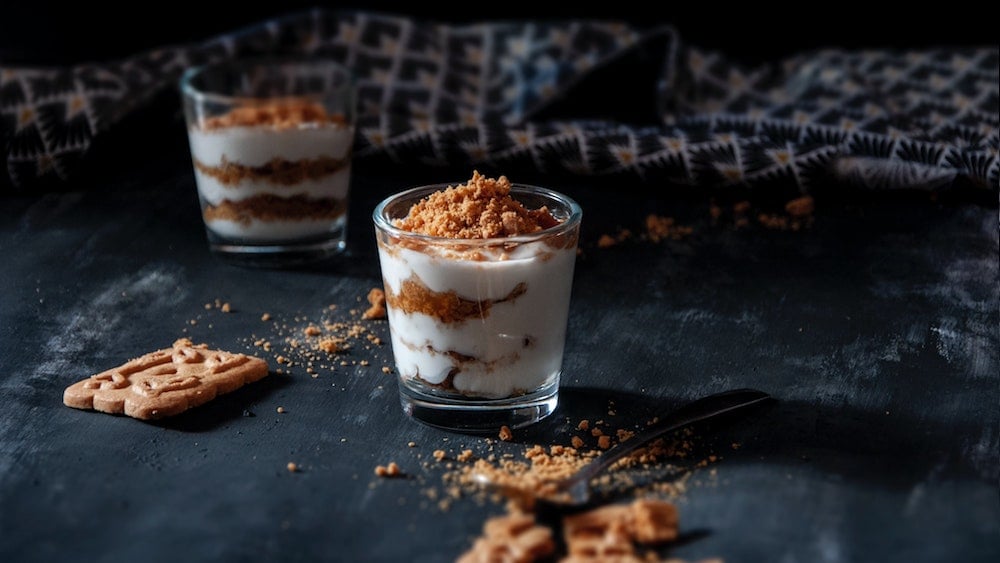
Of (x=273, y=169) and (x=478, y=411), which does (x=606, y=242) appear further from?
(x=478, y=411)

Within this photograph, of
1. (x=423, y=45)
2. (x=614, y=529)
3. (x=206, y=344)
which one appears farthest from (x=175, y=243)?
(x=614, y=529)

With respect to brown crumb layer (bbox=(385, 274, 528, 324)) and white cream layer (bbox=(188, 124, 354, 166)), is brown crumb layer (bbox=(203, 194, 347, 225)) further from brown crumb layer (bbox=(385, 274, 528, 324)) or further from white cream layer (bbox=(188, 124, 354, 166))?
brown crumb layer (bbox=(385, 274, 528, 324))

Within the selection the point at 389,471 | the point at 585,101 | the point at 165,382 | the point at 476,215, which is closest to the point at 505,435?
→ the point at 389,471

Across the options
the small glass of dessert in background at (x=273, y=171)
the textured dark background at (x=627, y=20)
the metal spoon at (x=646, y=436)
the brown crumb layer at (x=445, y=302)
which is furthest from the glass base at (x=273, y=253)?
the textured dark background at (x=627, y=20)

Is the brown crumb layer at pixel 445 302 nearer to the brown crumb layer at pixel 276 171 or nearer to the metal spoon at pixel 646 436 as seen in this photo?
the metal spoon at pixel 646 436

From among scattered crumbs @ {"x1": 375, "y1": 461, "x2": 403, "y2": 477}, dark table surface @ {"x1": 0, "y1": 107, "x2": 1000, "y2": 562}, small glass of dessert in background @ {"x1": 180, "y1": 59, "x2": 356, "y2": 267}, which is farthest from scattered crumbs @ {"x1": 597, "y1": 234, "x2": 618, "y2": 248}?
scattered crumbs @ {"x1": 375, "y1": 461, "x2": 403, "y2": 477}

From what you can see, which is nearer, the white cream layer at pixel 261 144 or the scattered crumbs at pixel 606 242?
the white cream layer at pixel 261 144

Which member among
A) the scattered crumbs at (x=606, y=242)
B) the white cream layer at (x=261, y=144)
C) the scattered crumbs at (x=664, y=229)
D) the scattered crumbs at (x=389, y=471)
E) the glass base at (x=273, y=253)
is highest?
the white cream layer at (x=261, y=144)

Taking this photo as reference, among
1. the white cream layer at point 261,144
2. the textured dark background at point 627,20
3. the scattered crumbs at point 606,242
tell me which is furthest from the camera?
the textured dark background at point 627,20
